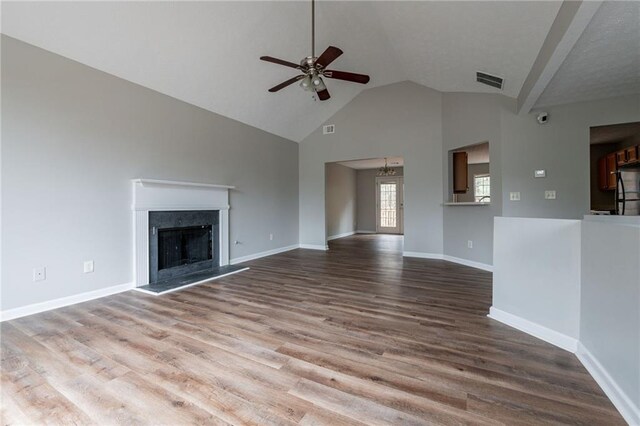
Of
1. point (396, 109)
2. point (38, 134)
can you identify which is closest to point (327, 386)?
point (38, 134)

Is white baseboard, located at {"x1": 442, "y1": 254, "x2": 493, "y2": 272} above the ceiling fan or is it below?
below

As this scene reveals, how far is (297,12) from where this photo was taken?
142 inches

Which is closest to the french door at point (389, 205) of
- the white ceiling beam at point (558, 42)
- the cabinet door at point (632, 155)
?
the cabinet door at point (632, 155)

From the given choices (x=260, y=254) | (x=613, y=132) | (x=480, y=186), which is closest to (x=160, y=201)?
(x=260, y=254)

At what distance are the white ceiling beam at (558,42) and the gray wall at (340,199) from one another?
5.25m

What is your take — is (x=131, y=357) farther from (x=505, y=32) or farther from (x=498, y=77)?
(x=498, y=77)

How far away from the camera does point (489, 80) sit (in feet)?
12.5

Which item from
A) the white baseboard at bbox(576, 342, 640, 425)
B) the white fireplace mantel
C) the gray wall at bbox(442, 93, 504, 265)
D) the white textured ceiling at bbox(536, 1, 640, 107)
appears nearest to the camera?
the white baseboard at bbox(576, 342, 640, 425)

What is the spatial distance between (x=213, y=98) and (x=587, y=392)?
16.3ft

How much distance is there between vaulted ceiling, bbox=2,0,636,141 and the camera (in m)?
2.58

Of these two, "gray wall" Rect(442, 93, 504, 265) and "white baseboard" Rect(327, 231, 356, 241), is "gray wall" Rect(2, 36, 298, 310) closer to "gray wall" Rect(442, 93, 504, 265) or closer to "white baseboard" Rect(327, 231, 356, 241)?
"gray wall" Rect(442, 93, 504, 265)

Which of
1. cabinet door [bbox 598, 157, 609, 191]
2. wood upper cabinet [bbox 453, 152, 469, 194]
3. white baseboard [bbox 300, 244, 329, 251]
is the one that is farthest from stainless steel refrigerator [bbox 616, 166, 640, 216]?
white baseboard [bbox 300, 244, 329, 251]

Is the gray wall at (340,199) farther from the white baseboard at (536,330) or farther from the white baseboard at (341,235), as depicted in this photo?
the white baseboard at (536,330)

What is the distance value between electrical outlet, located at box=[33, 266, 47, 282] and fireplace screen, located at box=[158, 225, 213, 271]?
3.77 feet
